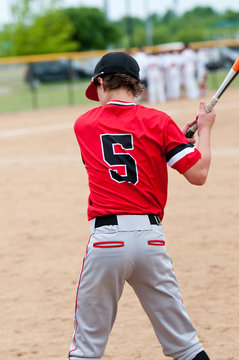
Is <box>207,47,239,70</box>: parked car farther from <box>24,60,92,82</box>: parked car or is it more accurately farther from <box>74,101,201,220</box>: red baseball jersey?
<box>74,101,201,220</box>: red baseball jersey

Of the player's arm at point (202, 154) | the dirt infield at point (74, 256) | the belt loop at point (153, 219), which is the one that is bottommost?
the dirt infield at point (74, 256)

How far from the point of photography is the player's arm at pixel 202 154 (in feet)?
10.1

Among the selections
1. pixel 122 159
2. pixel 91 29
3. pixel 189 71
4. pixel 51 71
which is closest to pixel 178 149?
pixel 122 159

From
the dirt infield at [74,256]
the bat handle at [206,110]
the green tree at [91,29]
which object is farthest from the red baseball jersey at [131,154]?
the green tree at [91,29]

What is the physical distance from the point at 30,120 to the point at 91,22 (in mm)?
39536

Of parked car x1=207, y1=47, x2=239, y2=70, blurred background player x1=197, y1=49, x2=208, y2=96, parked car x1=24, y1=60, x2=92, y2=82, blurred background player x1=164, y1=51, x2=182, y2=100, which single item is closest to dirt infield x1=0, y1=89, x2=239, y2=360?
blurred background player x1=197, y1=49, x2=208, y2=96

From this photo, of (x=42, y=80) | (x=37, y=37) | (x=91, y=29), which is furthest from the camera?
(x=91, y=29)

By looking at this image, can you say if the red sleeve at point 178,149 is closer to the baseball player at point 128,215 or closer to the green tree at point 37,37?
the baseball player at point 128,215

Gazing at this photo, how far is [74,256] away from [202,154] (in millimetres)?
3431

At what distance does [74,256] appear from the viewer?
6285 mm

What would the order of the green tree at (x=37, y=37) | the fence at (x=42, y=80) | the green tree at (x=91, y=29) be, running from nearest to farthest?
the fence at (x=42, y=80) < the green tree at (x=37, y=37) < the green tree at (x=91, y=29)

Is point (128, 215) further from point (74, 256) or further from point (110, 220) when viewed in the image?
point (74, 256)

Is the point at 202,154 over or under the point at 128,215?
over

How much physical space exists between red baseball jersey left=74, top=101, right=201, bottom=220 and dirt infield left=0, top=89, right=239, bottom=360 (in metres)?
1.48
